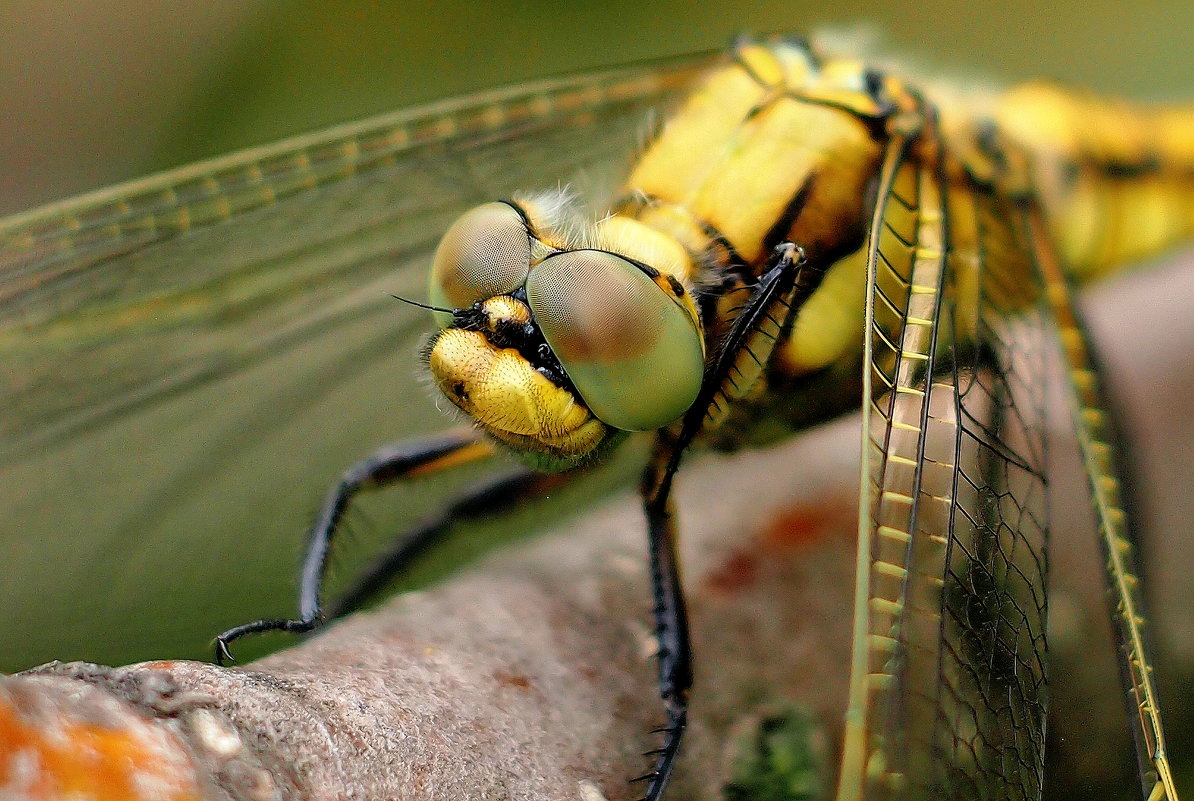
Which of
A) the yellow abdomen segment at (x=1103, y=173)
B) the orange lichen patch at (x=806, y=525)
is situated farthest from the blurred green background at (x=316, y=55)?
the orange lichen patch at (x=806, y=525)

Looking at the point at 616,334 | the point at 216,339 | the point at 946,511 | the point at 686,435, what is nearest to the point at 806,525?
the point at 686,435

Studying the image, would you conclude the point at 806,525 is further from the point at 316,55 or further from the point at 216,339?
the point at 316,55

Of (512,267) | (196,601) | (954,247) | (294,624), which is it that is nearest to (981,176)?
(954,247)

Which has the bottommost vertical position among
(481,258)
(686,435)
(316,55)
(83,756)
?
(83,756)

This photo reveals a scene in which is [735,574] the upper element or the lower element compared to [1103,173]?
lower

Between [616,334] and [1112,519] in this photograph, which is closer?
[616,334]

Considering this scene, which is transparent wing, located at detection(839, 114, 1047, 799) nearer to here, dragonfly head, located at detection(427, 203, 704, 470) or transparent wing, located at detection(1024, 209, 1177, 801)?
transparent wing, located at detection(1024, 209, 1177, 801)

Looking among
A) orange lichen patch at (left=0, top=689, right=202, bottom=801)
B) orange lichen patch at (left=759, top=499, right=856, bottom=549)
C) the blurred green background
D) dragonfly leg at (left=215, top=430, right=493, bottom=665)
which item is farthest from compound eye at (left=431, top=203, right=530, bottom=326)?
the blurred green background
